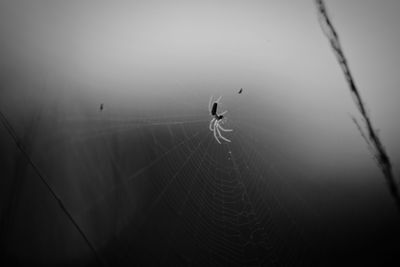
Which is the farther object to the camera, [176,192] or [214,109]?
[176,192]

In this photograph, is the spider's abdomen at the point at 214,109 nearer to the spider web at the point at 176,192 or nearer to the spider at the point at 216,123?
the spider at the point at 216,123

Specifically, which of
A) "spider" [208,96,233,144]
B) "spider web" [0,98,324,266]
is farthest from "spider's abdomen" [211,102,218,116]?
"spider web" [0,98,324,266]

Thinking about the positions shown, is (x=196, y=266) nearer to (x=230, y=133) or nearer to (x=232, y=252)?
(x=232, y=252)

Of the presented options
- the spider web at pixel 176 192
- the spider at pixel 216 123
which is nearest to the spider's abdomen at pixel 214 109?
the spider at pixel 216 123

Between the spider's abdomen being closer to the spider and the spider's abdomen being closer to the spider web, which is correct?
the spider

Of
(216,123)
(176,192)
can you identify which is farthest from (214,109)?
(176,192)

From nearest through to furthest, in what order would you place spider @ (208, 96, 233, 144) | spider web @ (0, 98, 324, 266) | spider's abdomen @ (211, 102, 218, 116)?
spider web @ (0, 98, 324, 266) → spider's abdomen @ (211, 102, 218, 116) → spider @ (208, 96, 233, 144)

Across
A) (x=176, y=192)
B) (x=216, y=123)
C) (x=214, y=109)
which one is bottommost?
(x=176, y=192)

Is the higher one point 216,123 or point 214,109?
point 214,109

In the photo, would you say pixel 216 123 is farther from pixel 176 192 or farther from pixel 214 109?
pixel 176 192
